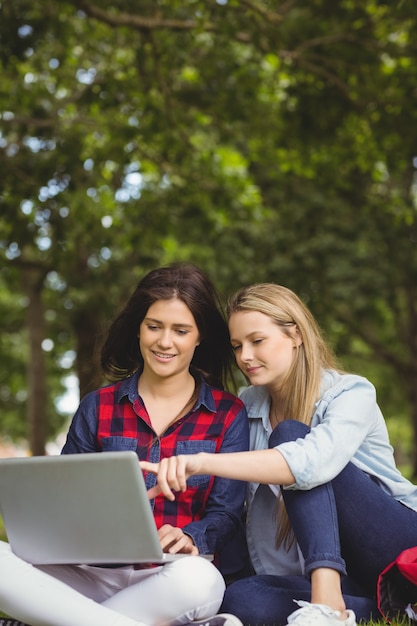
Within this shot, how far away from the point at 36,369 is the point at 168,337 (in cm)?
843

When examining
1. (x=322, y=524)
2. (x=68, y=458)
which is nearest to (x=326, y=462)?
(x=322, y=524)

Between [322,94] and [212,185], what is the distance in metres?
1.91

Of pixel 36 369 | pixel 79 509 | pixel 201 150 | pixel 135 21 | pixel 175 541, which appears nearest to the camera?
pixel 79 509

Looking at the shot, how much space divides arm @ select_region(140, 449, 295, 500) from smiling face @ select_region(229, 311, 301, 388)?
471 millimetres

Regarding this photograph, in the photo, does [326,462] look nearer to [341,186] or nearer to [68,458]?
[68,458]

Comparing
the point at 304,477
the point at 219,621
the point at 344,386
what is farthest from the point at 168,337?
the point at 219,621

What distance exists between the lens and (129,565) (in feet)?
9.38

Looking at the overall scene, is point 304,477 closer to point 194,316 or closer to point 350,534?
point 350,534

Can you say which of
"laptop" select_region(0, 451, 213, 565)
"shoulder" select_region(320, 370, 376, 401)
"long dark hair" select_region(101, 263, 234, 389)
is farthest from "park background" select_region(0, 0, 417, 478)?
"laptop" select_region(0, 451, 213, 565)

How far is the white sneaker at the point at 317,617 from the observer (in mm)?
2520

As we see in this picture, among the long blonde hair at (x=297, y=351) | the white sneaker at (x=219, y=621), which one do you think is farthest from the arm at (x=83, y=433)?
the white sneaker at (x=219, y=621)

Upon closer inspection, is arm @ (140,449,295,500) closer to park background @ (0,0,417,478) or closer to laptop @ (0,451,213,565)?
laptop @ (0,451,213,565)

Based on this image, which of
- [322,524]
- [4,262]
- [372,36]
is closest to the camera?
[322,524]

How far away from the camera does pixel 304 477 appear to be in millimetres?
2764
